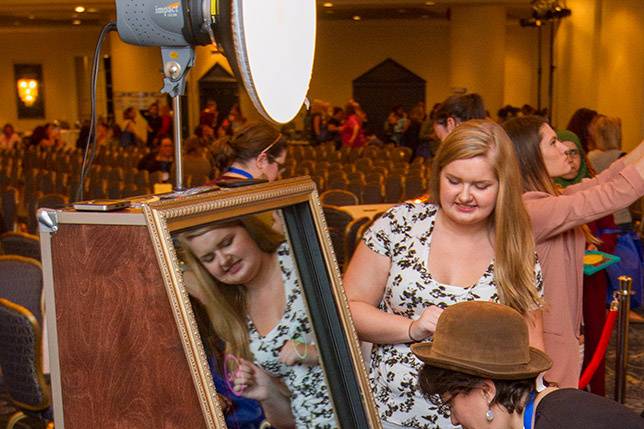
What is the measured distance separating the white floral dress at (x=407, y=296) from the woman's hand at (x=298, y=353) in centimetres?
61

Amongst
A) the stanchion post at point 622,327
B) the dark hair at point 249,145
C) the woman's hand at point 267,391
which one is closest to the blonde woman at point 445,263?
the woman's hand at point 267,391

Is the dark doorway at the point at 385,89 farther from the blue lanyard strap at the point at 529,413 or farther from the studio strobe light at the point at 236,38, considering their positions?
the studio strobe light at the point at 236,38

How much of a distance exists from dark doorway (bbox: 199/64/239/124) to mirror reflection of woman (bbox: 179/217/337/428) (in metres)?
25.6

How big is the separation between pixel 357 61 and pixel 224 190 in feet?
88.6

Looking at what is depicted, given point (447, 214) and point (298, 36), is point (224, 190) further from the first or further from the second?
point (447, 214)

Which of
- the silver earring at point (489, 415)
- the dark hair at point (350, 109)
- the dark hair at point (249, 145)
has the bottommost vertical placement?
the dark hair at point (350, 109)

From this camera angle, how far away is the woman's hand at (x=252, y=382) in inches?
56.4

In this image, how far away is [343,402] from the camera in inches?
64.4

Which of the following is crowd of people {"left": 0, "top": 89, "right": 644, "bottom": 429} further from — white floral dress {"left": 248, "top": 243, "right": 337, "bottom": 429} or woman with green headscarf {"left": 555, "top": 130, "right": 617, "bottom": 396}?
woman with green headscarf {"left": 555, "top": 130, "right": 617, "bottom": 396}

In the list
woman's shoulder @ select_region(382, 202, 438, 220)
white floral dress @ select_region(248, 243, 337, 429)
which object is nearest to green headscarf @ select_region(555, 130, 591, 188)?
woman's shoulder @ select_region(382, 202, 438, 220)

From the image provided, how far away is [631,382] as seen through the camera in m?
5.41

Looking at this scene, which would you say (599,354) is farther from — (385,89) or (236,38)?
(385,89)

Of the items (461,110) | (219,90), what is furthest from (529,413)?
(219,90)

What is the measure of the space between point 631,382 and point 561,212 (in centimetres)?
303
